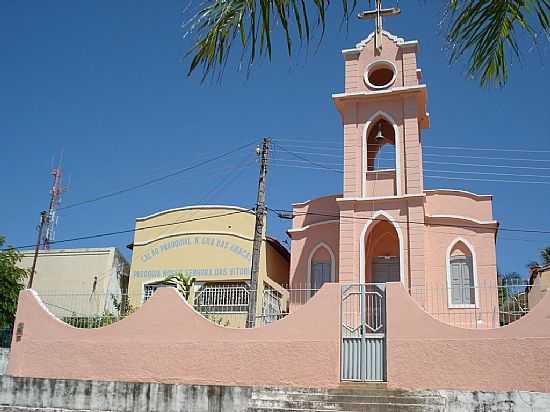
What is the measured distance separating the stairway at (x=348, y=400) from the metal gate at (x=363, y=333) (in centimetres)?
29

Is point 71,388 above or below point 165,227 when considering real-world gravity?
below

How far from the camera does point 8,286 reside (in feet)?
73.2

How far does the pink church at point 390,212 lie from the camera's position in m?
18.9

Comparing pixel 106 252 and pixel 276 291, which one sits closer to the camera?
pixel 276 291

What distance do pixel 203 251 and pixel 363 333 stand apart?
1157 cm

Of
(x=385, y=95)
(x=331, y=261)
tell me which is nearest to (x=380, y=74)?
(x=385, y=95)

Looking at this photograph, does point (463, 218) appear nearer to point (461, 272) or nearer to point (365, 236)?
point (461, 272)

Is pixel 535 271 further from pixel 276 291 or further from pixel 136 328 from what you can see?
pixel 136 328

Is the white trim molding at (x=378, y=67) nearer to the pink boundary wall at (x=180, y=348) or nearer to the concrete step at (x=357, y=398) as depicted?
the pink boundary wall at (x=180, y=348)

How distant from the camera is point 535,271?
74.6 feet

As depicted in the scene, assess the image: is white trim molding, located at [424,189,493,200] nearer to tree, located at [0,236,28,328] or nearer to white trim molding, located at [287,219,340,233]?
white trim molding, located at [287,219,340,233]

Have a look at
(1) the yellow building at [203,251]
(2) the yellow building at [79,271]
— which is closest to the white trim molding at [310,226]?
(1) the yellow building at [203,251]

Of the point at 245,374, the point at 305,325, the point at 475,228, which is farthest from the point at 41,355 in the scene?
the point at 475,228

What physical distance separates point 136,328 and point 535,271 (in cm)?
1479
